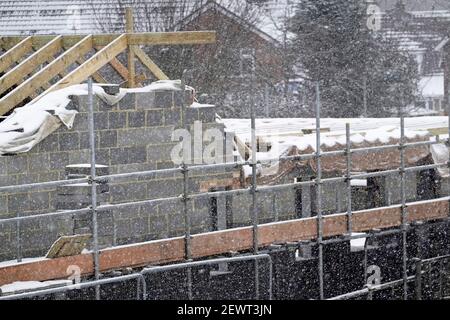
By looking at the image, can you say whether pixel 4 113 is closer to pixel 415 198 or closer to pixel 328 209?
pixel 328 209

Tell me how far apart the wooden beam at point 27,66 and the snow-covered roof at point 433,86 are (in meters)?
30.7

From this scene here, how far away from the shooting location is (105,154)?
1454 centimetres

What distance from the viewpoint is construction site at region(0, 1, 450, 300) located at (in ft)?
44.7

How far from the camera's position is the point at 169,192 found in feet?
49.7

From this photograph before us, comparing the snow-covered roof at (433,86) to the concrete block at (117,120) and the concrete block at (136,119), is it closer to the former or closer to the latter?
the concrete block at (136,119)

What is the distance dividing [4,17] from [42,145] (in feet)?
48.4

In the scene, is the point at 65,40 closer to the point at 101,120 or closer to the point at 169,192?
the point at 101,120

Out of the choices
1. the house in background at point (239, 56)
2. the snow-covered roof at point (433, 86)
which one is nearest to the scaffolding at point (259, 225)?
the house in background at point (239, 56)

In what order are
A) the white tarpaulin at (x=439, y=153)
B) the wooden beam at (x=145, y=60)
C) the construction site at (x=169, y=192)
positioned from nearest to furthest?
1. the construction site at (x=169, y=192)
2. the wooden beam at (x=145, y=60)
3. the white tarpaulin at (x=439, y=153)

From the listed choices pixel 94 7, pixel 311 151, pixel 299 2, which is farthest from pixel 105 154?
pixel 299 2

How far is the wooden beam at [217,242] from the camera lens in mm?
13023

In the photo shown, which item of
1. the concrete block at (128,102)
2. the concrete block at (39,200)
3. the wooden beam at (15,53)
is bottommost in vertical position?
the concrete block at (39,200)

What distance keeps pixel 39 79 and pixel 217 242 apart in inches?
108

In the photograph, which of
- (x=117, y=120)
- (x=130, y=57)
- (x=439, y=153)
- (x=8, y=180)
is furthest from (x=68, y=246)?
(x=439, y=153)
